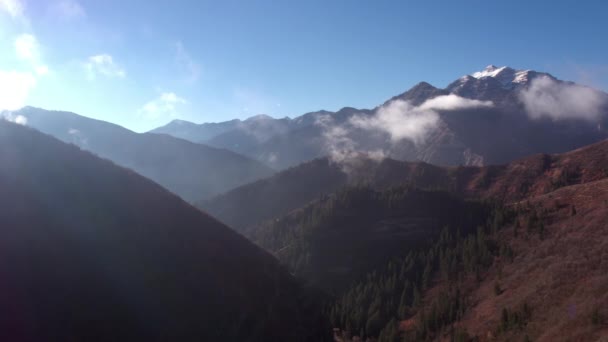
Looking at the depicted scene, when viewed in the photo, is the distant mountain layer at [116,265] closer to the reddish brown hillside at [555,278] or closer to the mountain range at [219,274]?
the mountain range at [219,274]

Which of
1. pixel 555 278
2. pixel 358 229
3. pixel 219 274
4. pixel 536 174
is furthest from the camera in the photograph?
pixel 536 174

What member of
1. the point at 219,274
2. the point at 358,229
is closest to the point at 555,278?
the point at 219,274

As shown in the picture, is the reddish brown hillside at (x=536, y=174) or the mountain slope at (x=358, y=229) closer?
the mountain slope at (x=358, y=229)

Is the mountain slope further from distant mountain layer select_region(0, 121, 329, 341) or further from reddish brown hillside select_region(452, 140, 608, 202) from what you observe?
distant mountain layer select_region(0, 121, 329, 341)

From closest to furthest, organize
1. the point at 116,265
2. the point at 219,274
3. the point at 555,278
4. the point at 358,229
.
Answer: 1. the point at 116,265
2. the point at 555,278
3. the point at 219,274
4. the point at 358,229

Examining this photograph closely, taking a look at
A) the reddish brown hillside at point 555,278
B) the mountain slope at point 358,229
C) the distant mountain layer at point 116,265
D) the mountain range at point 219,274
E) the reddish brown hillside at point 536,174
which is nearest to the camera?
the distant mountain layer at point 116,265

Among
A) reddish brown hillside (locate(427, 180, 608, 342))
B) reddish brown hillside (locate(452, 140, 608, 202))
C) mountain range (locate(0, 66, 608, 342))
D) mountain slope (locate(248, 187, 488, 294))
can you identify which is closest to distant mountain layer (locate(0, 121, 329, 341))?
mountain range (locate(0, 66, 608, 342))

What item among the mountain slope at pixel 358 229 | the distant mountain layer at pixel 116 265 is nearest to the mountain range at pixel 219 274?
the distant mountain layer at pixel 116 265

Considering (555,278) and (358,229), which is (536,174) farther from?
(555,278)

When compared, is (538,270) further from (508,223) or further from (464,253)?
(508,223)
